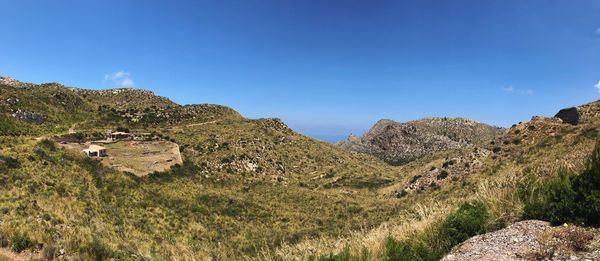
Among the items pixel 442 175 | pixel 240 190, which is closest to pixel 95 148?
pixel 240 190

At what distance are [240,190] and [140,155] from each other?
1603cm

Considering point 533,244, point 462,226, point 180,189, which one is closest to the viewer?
point 533,244

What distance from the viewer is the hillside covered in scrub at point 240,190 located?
860 centimetres

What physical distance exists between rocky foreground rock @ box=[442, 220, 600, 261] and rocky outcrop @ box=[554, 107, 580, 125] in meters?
50.4

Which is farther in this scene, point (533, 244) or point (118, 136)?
point (118, 136)

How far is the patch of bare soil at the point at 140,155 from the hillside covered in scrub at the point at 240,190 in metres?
0.75

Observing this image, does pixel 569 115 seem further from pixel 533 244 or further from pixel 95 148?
pixel 95 148

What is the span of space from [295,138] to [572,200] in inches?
3490

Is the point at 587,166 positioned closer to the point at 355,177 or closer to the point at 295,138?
the point at 355,177

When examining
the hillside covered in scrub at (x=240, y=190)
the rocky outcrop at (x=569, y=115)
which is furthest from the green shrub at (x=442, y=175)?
the rocky outcrop at (x=569, y=115)

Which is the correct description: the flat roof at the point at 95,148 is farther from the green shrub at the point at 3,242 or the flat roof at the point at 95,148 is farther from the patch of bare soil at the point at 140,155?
the green shrub at the point at 3,242

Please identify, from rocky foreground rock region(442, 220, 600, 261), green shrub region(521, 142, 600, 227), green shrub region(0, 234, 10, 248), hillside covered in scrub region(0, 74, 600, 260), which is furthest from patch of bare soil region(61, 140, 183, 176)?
green shrub region(521, 142, 600, 227)

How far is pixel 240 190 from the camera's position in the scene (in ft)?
191

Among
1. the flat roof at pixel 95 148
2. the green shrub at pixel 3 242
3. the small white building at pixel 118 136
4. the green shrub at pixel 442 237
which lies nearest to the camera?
the green shrub at pixel 442 237
